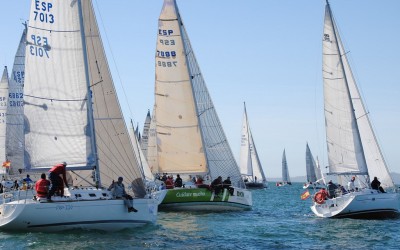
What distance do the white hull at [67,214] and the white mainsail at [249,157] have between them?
215 ft

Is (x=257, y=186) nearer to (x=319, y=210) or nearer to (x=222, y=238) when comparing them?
(x=319, y=210)

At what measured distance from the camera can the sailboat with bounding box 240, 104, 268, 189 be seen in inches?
3537

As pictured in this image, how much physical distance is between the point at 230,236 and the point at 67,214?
5341 mm

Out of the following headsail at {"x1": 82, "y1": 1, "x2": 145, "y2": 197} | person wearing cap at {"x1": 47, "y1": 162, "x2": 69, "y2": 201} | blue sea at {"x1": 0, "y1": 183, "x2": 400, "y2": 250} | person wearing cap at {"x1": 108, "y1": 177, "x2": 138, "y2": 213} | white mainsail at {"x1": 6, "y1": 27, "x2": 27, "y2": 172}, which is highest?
white mainsail at {"x1": 6, "y1": 27, "x2": 27, "y2": 172}

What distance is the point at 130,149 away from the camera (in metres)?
24.5

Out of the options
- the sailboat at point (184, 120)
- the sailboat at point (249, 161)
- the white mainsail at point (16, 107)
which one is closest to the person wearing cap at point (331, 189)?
the sailboat at point (184, 120)

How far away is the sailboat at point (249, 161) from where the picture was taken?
89.8 m

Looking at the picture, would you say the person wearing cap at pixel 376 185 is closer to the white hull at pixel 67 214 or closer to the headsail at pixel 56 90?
the white hull at pixel 67 214

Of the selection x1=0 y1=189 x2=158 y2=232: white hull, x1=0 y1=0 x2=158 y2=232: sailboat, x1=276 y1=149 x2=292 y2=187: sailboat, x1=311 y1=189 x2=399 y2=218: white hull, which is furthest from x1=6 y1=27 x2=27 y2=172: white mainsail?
x1=276 y1=149 x2=292 y2=187: sailboat

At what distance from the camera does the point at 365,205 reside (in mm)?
28484

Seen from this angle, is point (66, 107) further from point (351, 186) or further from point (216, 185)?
point (351, 186)

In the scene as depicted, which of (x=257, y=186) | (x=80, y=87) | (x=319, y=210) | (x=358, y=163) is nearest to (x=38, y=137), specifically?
(x=80, y=87)

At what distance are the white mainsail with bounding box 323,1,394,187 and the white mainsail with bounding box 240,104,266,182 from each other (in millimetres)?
53267

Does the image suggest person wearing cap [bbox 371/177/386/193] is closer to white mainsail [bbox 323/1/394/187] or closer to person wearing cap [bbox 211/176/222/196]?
white mainsail [bbox 323/1/394/187]
